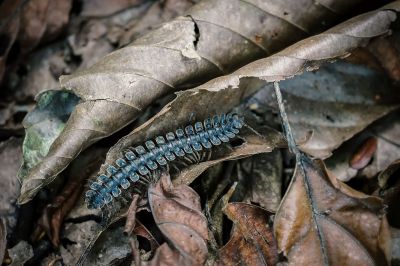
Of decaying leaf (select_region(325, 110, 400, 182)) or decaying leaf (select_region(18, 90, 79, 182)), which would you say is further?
decaying leaf (select_region(325, 110, 400, 182))

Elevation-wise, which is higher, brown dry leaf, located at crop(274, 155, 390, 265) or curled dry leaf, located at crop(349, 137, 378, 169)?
curled dry leaf, located at crop(349, 137, 378, 169)

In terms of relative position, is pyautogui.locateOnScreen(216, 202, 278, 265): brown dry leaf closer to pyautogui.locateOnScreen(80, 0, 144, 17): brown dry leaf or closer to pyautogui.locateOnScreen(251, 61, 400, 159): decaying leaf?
pyautogui.locateOnScreen(251, 61, 400, 159): decaying leaf

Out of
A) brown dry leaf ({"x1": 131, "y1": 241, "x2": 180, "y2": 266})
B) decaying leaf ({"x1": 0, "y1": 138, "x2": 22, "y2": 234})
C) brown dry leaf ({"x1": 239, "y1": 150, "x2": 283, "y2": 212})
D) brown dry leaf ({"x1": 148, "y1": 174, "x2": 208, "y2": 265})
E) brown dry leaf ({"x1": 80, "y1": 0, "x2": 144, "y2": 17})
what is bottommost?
decaying leaf ({"x1": 0, "y1": 138, "x2": 22, "y2": 234})

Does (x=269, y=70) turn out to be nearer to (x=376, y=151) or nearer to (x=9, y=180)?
(x=376, y=151)

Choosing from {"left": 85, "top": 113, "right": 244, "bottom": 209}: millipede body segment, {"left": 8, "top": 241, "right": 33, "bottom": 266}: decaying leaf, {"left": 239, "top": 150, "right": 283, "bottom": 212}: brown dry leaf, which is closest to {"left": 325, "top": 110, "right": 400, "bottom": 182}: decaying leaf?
{"left": 239, "top": 150, "right": 283, "bottom": 212}: brown dry leaf

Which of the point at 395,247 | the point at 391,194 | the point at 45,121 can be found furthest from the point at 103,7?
the point at 395,247

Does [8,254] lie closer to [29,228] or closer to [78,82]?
[29,228]

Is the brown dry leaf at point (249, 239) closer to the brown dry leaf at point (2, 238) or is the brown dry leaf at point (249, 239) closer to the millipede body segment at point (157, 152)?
the millipede body segment at point (157, 152)

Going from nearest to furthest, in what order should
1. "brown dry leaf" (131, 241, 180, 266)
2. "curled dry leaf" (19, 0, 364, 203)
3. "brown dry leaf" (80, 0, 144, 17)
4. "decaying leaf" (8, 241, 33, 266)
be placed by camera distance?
"brown dry leaf" (131, 241, 180, 266)
"curled dry leaf" (19, 0, 364, 203)
"decaying leaf" (8, 241, 33, 266)
"brown dry leaf" (80, 0, 144, 17)

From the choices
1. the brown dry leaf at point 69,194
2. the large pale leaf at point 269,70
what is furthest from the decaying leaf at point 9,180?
the large pale leaf at point 269,70
